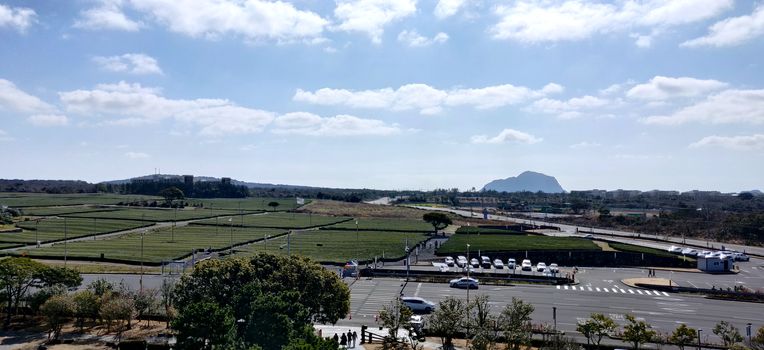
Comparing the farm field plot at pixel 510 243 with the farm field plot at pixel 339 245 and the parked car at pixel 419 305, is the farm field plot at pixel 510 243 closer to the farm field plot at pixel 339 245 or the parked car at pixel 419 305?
the farm field plot at pixel 339 245

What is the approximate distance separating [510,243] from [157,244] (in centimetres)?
4860

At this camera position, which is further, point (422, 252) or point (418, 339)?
point (422, 252)

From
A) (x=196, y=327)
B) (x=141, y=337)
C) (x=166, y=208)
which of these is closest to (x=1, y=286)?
(x=141, y=337)

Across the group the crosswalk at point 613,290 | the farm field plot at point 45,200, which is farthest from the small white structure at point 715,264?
the farm field plot at point 45,200

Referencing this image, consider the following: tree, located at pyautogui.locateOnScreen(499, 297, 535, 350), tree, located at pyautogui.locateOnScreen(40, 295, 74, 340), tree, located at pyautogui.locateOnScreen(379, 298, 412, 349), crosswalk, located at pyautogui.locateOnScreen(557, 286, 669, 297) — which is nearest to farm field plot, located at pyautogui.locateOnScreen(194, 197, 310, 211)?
crosswalk, located at pyautogui.locateOnScreen(557, 286, 669, 297)

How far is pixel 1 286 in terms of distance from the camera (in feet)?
115

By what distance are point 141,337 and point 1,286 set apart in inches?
410

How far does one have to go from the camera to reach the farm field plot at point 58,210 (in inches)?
4555

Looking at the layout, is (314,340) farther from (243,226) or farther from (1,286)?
(243,226)

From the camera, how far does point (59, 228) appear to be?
8938cm

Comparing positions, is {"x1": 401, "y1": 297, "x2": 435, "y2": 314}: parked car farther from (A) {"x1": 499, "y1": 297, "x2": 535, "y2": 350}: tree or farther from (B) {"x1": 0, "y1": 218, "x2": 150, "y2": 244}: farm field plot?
(B) {"x1": 0, "y1": 218, "x2": 150, "y2": 244}: farm field plot

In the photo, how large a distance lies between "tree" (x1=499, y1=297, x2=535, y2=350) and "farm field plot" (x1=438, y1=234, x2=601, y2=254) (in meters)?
Answer: 39.5

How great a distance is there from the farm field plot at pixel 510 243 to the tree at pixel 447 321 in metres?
37.7

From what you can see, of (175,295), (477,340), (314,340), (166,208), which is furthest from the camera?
(166,208)
